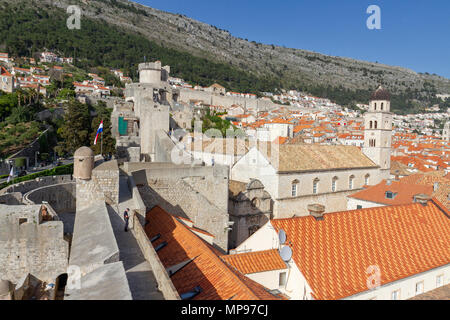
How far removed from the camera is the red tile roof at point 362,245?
10594mm

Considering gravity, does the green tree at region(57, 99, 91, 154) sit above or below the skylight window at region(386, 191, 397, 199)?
above

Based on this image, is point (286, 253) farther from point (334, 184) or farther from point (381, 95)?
point (381, 95)

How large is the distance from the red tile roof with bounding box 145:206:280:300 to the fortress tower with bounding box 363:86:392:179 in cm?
2445

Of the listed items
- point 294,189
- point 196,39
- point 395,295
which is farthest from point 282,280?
point 196,39

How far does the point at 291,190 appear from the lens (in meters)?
24.5

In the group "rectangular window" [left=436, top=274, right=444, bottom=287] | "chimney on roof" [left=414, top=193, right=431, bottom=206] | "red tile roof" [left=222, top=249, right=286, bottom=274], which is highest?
"chimney on roof" [left=414, top=193, right=431, bottom=206]

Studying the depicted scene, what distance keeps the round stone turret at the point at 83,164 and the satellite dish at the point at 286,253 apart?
7012 millimetres

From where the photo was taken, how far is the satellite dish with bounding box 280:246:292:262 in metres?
10.7

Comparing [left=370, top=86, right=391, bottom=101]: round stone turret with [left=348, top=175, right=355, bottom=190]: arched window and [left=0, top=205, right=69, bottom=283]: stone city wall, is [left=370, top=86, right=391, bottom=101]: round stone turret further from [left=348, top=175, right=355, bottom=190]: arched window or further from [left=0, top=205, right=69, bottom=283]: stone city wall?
[left=0, top=205, right=69, bottom=283]: stone city wall

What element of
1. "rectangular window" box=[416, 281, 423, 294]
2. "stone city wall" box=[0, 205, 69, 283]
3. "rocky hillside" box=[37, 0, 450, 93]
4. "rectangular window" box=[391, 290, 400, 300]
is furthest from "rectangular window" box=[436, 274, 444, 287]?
"rocky hillside" box=[37, 0, 450, 93]

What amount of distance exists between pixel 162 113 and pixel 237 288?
2379 cm
